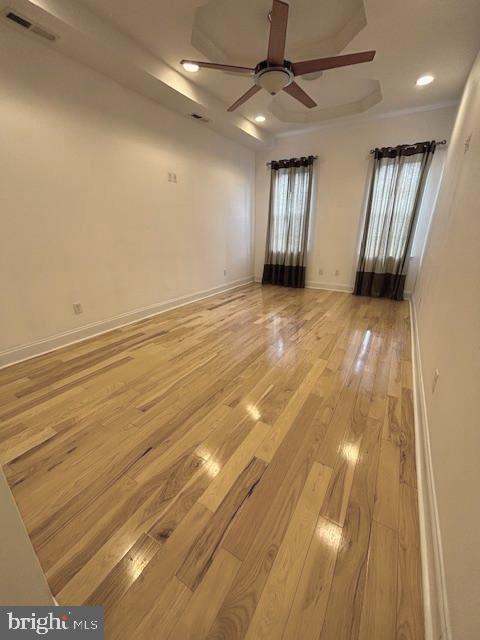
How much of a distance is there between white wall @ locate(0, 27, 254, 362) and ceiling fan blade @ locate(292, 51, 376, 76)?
75.3 inches

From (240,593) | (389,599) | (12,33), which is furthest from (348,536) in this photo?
(12,33)

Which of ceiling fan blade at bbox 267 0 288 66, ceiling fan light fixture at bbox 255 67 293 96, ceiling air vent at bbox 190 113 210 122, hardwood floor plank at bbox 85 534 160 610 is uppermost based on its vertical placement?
ceiling air vent at bbox 190 113 210 122

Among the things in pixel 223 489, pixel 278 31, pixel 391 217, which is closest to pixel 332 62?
pixel 278 31

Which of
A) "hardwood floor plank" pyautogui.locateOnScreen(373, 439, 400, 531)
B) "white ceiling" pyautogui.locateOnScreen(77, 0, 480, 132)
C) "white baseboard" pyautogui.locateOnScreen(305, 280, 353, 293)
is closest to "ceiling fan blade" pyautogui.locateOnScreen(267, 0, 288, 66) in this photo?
"white ceiling" pyautogui.locateOnScreen(77, 0, 480, 132)

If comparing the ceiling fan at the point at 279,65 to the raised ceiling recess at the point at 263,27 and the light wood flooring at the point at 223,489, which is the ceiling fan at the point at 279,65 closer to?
the raised ceiling recess at the point at 263,27

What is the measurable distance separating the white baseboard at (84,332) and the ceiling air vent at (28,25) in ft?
7.94

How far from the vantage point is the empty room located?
83 cm

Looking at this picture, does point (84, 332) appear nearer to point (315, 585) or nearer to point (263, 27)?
point (315, 585)

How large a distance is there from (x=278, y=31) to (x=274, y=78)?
0.40m

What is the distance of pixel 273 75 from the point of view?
6.64 feet

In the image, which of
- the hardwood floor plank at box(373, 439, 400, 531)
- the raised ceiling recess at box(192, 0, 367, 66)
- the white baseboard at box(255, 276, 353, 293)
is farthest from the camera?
the white baseboard at box(255, 276, 353, 293)

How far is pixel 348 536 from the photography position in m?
0.99

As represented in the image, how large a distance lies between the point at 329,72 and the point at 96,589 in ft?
14.7

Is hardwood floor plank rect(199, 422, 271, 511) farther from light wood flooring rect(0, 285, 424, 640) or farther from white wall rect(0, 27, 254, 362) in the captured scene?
white wall rect(0, 27, 254, 362)
